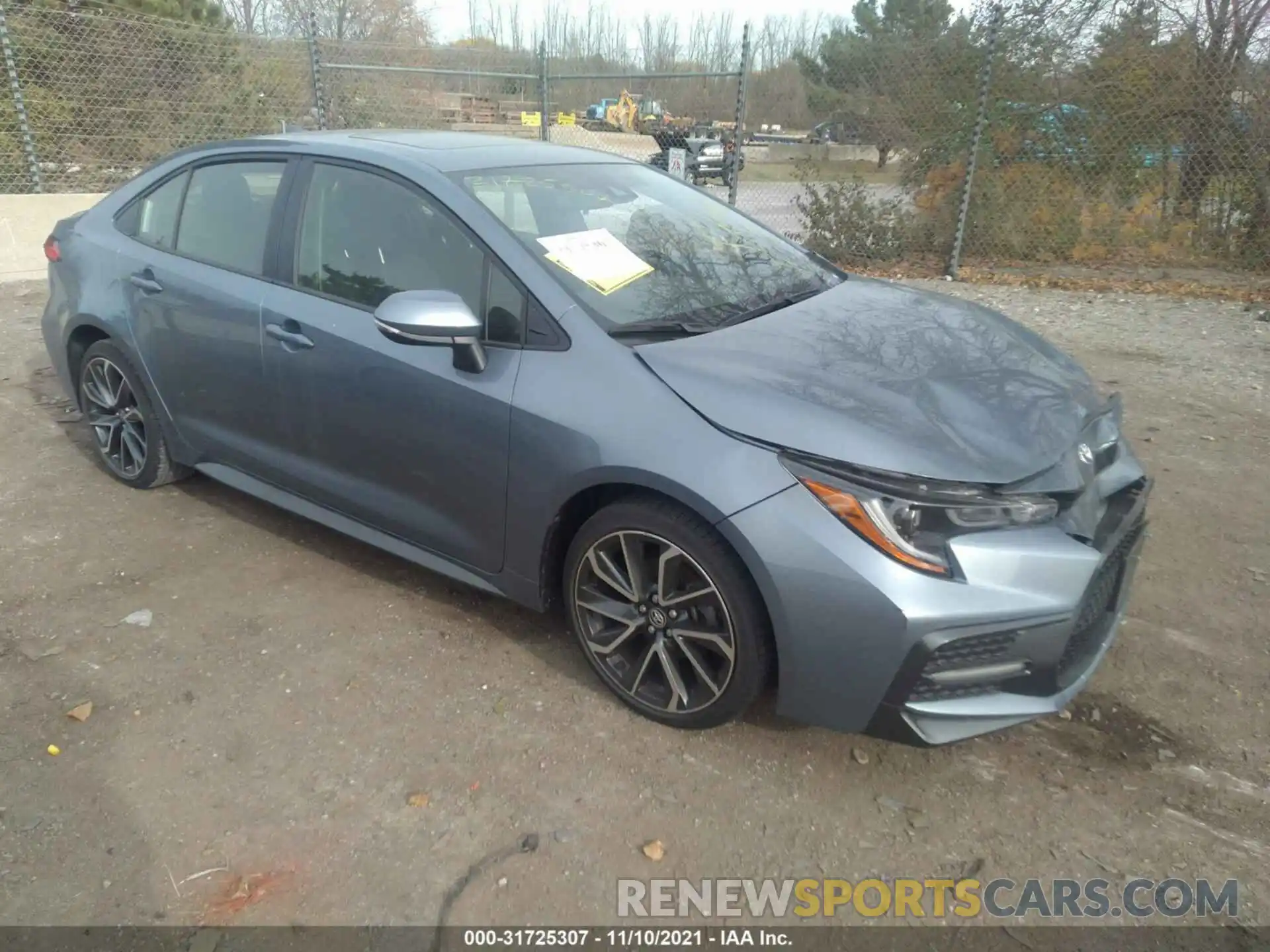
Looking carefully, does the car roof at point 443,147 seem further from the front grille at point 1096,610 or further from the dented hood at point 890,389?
the front grille at point 1096,610

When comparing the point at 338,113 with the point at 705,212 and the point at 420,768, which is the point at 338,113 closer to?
A: the point at 705,212

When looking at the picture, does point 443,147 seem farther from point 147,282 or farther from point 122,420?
point 122,420

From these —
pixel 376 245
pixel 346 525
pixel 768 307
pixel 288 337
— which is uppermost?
pixel 376 245

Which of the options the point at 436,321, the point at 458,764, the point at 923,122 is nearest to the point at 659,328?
the point at 436,321

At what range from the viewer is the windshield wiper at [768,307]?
2.95 m

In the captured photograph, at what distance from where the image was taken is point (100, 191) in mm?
10086

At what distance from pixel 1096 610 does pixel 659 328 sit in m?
1.51

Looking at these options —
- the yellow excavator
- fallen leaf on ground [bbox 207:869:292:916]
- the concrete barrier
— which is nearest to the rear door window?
fallen leaf on ground [bbox 207:869:292:916]

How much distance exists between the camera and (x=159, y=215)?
4016mm

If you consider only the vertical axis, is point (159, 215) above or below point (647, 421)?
above

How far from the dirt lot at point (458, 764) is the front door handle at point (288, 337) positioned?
97 centimetres

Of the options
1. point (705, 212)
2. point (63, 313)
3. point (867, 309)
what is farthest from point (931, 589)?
point (63, 313)

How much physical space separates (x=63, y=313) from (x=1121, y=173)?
10032 mm

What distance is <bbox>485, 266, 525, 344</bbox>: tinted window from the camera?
111 inches
